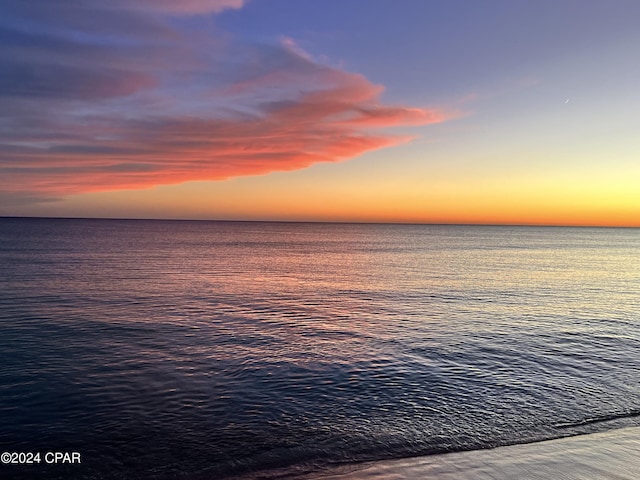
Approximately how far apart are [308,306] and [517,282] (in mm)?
31438

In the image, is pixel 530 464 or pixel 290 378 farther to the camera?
pixel 290 378

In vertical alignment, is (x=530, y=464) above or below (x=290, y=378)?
above

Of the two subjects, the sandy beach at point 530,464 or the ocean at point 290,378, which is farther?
the ocean at point 290,378

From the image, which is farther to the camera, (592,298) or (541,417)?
(592,298)

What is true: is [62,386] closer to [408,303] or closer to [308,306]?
[308,306]

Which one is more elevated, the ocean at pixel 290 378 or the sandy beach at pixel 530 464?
the sandy beach at pixel 530 464

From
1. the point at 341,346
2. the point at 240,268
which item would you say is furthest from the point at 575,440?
the point at 240,268

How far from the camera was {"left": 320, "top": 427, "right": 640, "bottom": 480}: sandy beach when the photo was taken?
11961 millimetres

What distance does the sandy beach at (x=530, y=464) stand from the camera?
12.0m

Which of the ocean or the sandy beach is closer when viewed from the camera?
the sandy beach

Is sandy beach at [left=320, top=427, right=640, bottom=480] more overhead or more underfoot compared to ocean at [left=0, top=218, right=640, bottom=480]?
more overhead

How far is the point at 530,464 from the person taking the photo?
12.6 meters

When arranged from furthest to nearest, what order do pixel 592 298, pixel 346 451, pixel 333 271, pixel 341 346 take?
pixel 333 271 < pixel 592 298 < pixel 341 346 < pixel 346 451

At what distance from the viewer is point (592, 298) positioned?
1804 inches
